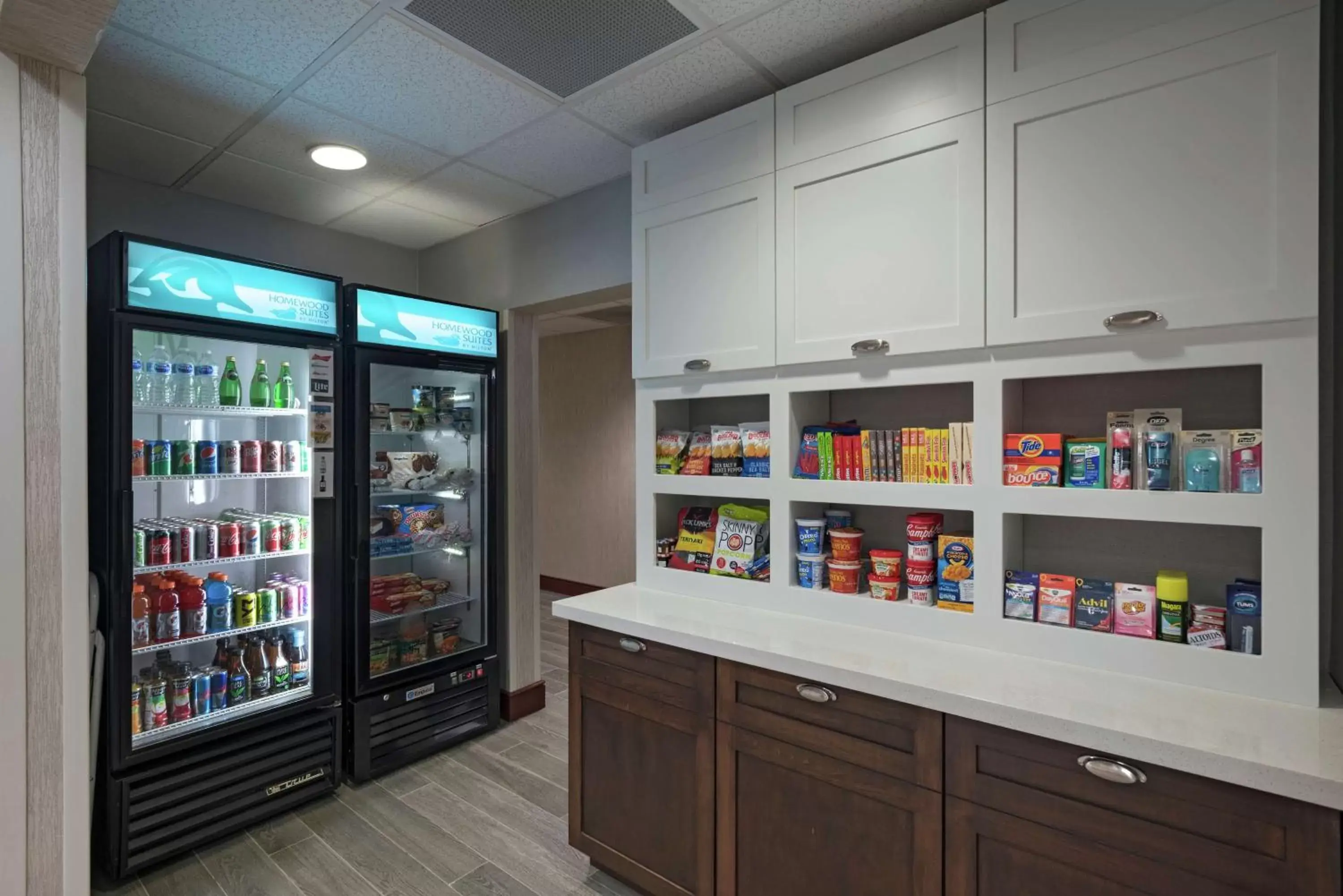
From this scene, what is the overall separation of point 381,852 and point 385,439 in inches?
72.6

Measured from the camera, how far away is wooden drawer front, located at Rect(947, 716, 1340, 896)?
1.13 meters

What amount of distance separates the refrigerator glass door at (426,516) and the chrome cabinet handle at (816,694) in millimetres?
2103

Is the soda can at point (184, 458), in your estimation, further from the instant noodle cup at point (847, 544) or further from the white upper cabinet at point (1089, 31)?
the white upper cabinet at point (1089, 31)

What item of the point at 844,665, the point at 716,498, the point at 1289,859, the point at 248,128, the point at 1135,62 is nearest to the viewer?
the point at 1289,859

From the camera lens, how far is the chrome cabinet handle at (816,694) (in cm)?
166

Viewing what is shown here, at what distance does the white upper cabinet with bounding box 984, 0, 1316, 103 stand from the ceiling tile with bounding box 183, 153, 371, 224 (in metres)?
2.77

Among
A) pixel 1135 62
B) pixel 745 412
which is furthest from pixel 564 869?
pixel 1135 62

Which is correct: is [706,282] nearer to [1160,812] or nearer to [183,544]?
[1160,812]

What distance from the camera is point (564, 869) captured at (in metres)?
2.29

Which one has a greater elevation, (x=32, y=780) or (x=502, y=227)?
(x=502, y=227)

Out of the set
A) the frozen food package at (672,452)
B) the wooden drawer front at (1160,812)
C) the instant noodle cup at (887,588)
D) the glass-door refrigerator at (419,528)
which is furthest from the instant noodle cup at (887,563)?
the glass-door refrigerator at (419,528)

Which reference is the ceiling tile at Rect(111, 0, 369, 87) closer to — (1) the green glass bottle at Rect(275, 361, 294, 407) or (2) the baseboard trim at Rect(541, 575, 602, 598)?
(1) the green glass bottle at Rect(275, 361, 294, 407)

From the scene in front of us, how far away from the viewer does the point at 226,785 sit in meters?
2.45

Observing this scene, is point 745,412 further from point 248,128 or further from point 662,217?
point 248,128
